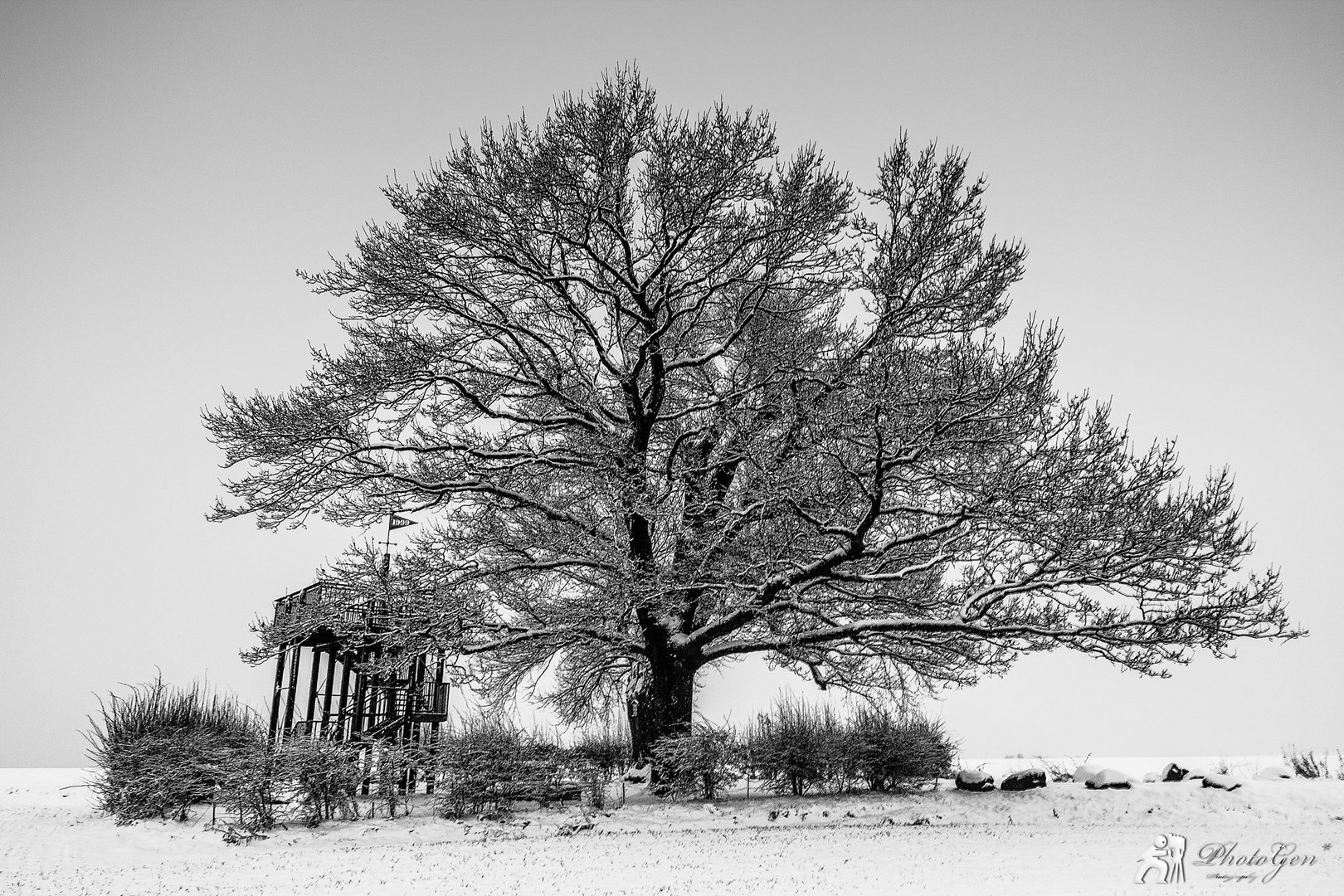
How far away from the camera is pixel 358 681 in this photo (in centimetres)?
1627

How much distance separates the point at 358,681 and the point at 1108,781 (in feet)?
40.7

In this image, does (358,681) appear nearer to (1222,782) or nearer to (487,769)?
(487,769)

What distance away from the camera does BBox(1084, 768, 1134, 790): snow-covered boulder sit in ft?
45.8

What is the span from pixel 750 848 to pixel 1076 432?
6550 mm

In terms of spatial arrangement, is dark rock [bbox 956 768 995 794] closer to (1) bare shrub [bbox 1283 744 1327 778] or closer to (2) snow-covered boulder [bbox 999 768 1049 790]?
(2) snow-covered boulder [bbox 999 768 1049 790]

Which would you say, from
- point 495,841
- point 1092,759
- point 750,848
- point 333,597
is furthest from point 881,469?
point 1092,759

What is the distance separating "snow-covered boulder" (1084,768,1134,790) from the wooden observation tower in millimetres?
10120

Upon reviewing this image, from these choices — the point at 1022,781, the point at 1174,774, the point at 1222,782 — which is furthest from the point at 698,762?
the point at 1174,774

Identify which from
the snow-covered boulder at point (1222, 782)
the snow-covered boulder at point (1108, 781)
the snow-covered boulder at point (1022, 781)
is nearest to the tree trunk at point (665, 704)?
the snow-covered boulder at point (1022, 781)

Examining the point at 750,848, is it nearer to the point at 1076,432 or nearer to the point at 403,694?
the point at 1076,432

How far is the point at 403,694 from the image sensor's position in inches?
675

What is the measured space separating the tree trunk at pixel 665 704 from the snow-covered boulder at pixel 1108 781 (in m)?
6.21

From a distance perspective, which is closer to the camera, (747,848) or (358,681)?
(747,848)

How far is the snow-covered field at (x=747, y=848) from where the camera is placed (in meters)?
7.84
